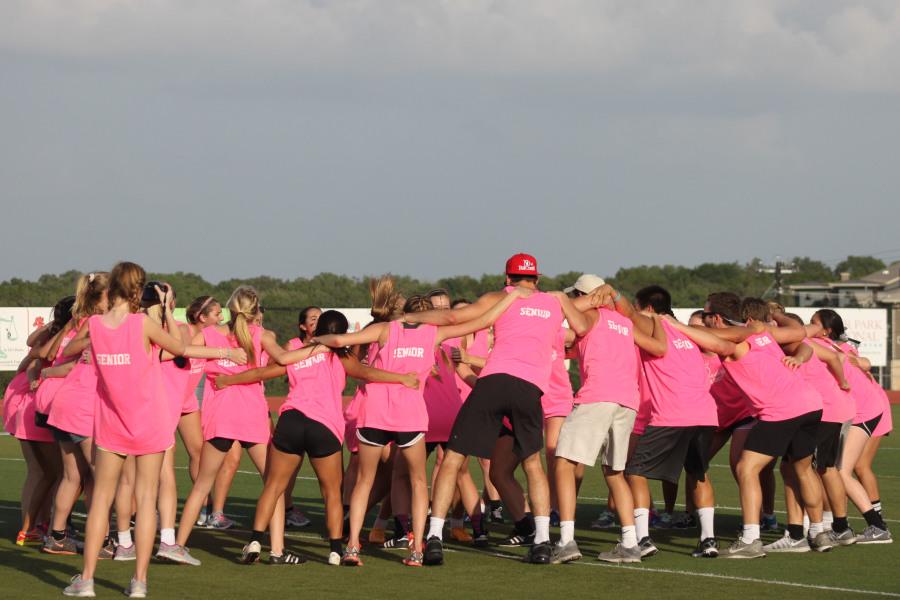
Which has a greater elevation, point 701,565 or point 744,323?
point 744,323

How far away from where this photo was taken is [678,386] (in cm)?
1025

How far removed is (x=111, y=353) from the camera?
8180 mm

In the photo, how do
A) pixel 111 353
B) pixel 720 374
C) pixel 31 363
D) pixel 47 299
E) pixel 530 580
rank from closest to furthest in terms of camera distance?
pixel 111 353
pixel 530 580
pixel 31 363
pixel 720 374
pixel 47 299

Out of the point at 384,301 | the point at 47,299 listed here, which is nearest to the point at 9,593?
the point at 384,301

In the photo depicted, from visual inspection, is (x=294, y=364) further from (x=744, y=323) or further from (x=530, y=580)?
(x=744, y=323)

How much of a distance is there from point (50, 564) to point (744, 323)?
18.7 ft

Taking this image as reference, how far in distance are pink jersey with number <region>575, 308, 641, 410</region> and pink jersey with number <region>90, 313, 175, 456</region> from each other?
336cm

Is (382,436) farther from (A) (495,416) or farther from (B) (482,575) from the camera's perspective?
(B) (482,575)

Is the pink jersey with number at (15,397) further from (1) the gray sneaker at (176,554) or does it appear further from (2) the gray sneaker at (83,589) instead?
(2) the gray sneaker at (83,589)

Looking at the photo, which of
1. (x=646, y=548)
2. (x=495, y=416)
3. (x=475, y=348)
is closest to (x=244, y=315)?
(x=495, y=416)

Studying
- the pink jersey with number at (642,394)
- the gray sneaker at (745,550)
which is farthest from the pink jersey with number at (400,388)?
the gray sneaker at (745,550)

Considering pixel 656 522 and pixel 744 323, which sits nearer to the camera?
pixel 744 323

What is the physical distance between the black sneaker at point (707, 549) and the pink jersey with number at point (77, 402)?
4699 millimetres

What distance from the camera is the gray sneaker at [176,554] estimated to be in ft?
31.2
